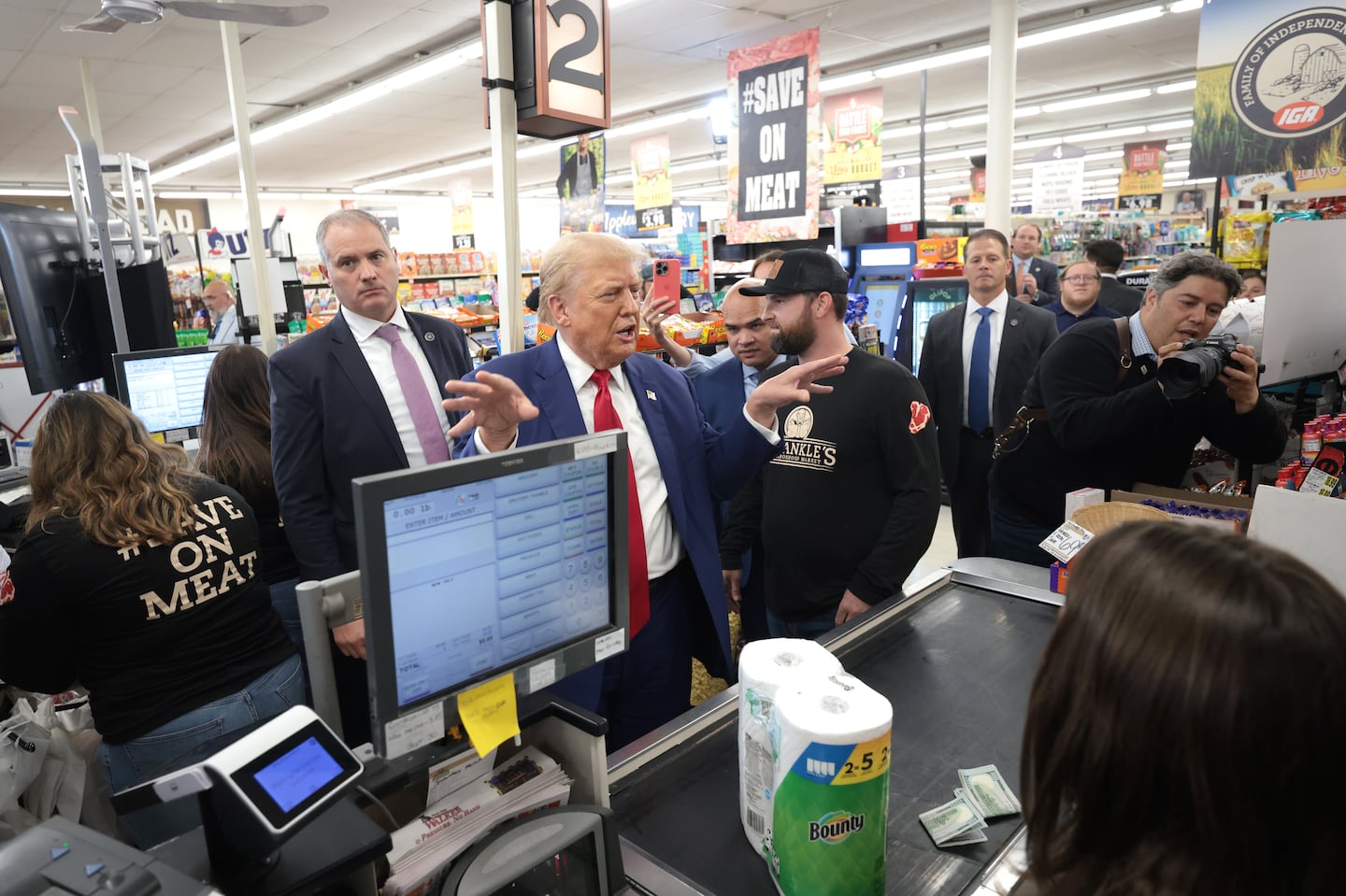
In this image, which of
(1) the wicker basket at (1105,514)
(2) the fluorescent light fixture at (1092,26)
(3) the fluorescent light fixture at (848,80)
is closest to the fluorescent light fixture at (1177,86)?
(2) the fluorescent light fixture at (1092,26)

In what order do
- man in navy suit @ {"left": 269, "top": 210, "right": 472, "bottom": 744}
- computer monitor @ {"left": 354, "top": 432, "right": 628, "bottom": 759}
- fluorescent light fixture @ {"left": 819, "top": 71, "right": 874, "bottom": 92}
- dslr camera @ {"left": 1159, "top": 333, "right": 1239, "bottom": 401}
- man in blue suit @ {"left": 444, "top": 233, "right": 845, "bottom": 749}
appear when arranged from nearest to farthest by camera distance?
computer monitor @ {"left": 354, "top": 432, "right": 628, "bottom": 759} < man in blue suit @ {"left": 444, "top": 233, "right": 845, "bottom": 749} < dslr camera @ {"left": 1159, "top": 333, "right": 1239, "bottom": 401} < man in navy suit @ {"left": 269, "top": 210, "right": 472, "bottom": 744} < fluorescent light fixture @ {"left": 819, "top": 71, "right": 874, "bottom": 92}

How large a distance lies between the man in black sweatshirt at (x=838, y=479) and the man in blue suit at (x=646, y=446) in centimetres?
37

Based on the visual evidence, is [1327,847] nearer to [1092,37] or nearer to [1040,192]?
[1092,37]

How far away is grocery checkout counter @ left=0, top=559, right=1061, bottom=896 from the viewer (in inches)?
30.2

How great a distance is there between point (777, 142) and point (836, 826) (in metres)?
5.98

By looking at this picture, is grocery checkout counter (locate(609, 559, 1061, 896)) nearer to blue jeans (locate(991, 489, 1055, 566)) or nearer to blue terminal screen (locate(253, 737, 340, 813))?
blue terminal screen (locate(253, 737, 340, 813))

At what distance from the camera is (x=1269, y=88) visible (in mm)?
3250

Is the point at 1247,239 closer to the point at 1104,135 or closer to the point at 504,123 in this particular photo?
the point at 504,123

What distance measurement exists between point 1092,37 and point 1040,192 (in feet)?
19.1

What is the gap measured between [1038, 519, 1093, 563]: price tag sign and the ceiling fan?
3.82m

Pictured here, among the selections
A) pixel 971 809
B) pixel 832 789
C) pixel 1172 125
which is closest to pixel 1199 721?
pixel 832 789

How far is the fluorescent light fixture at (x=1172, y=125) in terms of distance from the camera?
47.4 ft

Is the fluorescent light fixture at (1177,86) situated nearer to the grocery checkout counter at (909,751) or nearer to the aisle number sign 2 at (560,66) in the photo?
the aisle number sign 2 at (560,66)

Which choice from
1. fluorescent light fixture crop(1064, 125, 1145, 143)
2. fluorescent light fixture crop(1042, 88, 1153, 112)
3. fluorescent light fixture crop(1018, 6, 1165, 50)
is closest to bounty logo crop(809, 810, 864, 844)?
fluorescent light fixture crop(1018, 6, 1165, 50)
